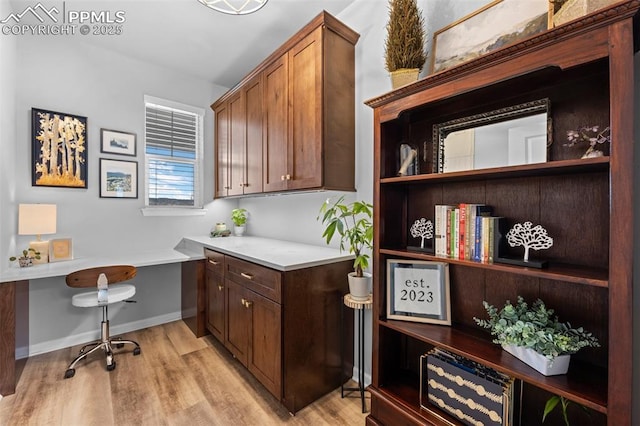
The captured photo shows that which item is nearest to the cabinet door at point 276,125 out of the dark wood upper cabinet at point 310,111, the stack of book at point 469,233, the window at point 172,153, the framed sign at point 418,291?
the dark wood upper cabinet at point 310,111

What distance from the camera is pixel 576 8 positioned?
3.13 ft

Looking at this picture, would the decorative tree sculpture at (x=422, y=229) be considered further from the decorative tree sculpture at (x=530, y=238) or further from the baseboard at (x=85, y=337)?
the baseboard at (x=85, y=337)

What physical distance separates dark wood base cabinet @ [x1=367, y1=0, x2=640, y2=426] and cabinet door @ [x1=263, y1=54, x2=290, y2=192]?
3.00 ft

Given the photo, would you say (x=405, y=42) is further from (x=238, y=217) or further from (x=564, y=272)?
(x=238, y=217)

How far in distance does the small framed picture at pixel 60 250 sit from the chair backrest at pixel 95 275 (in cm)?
63

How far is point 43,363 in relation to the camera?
2324 mm

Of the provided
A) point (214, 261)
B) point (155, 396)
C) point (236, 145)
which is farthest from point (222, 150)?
point (155, 396)

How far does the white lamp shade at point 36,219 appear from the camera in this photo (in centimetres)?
218

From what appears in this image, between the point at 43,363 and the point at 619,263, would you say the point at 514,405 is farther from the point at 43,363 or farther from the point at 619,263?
the point at 43,363

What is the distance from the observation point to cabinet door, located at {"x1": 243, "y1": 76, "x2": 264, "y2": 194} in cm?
252

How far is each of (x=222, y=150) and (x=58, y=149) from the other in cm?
144

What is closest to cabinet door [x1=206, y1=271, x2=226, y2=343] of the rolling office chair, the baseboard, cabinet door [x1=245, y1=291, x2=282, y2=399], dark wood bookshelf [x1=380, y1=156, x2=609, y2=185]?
cabinet door [x1=245, y1=291, x2=282, y2=399]

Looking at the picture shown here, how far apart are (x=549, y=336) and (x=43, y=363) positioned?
350 cm

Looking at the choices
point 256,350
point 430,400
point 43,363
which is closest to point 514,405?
point 430,400
